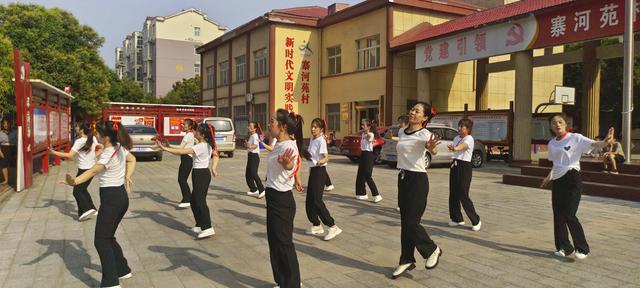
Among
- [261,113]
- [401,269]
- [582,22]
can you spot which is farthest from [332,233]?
[261,113]

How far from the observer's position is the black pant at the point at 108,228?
4223 mm

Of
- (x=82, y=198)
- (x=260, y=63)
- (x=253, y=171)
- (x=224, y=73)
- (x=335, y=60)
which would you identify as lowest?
(x=82, y=198)

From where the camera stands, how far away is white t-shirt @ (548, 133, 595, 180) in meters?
5.30

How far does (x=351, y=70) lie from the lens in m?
26.3

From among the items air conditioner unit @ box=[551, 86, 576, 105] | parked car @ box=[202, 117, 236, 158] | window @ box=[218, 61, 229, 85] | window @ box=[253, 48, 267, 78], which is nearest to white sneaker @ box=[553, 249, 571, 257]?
air conditioner unit @ box=[551, 86, 576, 105]

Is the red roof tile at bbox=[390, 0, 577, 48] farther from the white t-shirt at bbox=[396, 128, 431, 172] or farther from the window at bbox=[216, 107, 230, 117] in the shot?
the window at bbox=[216, 107, 230, 117]

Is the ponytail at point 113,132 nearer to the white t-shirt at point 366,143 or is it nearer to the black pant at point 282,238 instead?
the black pant at point 282,238

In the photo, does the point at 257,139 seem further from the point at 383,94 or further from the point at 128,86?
the point at 128,86

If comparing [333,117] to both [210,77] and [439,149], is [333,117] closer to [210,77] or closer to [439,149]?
[439,149]

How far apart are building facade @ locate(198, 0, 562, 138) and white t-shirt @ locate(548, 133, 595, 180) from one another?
55.7 feet

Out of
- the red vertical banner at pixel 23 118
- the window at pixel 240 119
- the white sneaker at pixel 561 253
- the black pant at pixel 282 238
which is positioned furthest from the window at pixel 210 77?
the black pant at pixel 282 238

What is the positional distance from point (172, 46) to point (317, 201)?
7691cm

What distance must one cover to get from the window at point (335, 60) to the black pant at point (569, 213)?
22458 mm

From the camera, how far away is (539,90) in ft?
93.6
